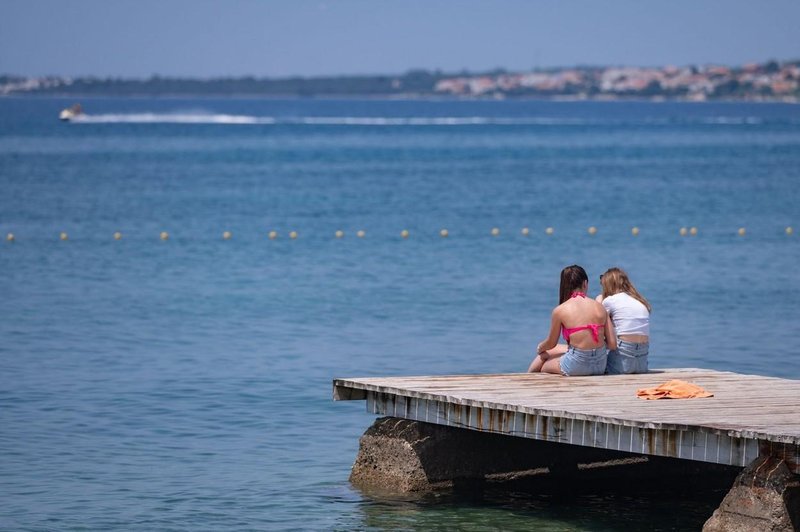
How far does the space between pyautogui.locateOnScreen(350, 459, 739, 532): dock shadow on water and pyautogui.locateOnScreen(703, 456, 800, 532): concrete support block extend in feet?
5.17

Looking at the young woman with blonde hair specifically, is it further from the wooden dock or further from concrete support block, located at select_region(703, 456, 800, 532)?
concrete support block, located at select_region(703, 456, 800, 532)

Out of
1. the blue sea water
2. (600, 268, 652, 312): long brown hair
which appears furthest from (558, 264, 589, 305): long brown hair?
the blue sea water

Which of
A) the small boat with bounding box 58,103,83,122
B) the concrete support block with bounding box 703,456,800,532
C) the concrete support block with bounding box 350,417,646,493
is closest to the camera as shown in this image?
the concrete support block with bounding box 703,456,800,532

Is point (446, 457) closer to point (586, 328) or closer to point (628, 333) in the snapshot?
point (586, 328)

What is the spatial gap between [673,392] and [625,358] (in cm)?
138

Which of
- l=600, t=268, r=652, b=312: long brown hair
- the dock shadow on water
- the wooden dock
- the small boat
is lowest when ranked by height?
the dock shadow on water

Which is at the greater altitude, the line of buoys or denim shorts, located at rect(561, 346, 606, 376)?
the line of buoys

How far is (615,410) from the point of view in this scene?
422 inches

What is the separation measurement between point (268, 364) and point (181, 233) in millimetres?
21302

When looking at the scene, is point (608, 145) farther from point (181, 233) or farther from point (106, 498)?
point (106, 498)

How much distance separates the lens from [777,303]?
942 inches

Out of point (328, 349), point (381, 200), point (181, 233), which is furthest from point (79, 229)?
point (328, 349)

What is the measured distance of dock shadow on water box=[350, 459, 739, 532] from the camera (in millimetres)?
11461

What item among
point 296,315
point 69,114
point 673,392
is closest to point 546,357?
Result: point 673,392
